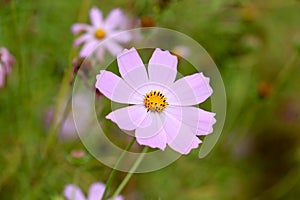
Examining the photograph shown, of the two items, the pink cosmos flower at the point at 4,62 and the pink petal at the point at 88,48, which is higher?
the pink petal at the point at 88,48

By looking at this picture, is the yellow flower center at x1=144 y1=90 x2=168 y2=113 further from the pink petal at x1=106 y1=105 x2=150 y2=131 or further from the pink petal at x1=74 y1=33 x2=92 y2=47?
the pink petal at x1=74 y1=33 x2=92 y2=47

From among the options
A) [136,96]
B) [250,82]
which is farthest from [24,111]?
[250,82]

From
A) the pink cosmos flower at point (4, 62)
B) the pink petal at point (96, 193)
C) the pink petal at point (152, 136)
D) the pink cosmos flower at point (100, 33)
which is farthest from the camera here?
the pink cosmos flower at point (100, 33)

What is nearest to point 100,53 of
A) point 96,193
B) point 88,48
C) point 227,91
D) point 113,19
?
point 88,48

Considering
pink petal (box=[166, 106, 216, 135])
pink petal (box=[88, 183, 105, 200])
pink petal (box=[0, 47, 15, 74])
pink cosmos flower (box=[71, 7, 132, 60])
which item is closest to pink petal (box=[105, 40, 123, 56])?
pink cosmos flower (box=[71, 7, 132, 60])

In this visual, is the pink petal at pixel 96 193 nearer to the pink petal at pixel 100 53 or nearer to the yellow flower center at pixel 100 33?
the pink petal at pixel 100 53

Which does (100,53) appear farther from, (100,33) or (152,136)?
(152,136)

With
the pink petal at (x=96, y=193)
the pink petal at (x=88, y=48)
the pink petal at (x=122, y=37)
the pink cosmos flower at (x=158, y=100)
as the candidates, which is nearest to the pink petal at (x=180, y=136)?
the pink cosmos flower at (x=158, y=100)
